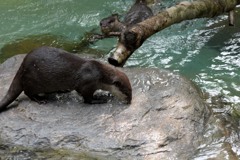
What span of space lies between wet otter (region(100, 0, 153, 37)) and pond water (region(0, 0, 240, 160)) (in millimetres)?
270

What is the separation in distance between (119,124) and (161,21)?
6.33 ft

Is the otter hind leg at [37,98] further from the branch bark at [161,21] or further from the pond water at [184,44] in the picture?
the pond water at [184,44]

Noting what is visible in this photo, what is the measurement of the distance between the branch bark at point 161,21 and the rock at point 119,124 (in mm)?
616

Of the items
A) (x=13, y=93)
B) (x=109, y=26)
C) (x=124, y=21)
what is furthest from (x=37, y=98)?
(x=124, y=21)

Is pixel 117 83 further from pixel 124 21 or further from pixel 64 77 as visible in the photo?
pixel 124 21

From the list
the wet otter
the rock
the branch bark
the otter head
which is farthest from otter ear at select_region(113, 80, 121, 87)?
the otter head

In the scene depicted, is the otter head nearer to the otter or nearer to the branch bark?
the branch bark

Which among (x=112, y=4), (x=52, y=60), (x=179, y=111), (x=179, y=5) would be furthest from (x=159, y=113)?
(x=112, y=4)

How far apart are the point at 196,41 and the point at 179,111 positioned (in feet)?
7.71

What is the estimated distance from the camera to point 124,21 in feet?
20.9

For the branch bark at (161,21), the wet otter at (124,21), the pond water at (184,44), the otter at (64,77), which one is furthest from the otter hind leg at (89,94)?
the wet otter at (124,21)

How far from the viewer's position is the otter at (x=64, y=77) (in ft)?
13.3

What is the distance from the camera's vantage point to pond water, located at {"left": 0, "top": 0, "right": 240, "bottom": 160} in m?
4.20

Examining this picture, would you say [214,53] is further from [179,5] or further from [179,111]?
[179,111]
